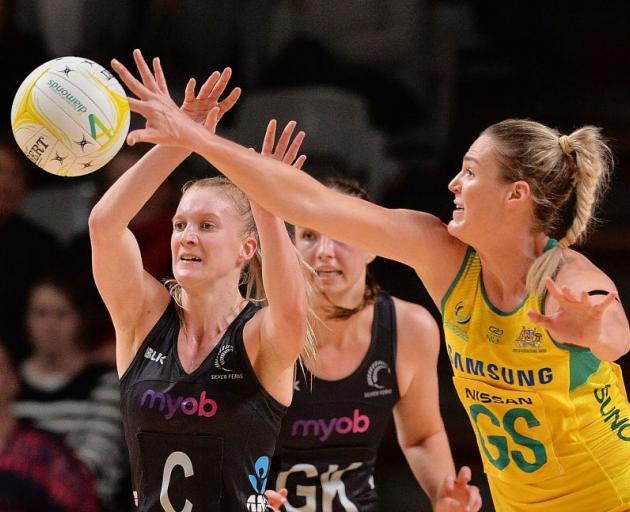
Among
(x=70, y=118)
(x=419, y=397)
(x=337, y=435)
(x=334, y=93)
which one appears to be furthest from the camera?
(x=334, y=93)

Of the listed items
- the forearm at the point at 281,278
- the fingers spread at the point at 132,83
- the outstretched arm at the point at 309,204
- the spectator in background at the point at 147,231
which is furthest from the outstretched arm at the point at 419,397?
the spectator in background at the point at 147,231

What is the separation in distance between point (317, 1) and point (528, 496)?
420 cm

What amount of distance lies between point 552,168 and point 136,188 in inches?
44.7

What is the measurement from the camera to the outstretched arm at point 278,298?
2.82 meters

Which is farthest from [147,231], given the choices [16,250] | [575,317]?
[575,317]

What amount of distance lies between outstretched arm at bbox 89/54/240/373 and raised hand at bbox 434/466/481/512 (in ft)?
3.46

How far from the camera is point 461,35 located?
654 centimetres

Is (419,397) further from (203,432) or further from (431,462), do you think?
(203,432)

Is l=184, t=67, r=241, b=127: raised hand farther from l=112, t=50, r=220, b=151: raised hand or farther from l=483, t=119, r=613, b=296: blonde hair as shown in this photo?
l=483, t=119, r=613, b=296: blonde hair

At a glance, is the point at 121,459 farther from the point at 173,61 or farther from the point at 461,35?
the point at 461,35

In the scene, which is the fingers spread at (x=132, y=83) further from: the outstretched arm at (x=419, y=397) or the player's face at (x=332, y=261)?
Answer: the outstretched arm at (x=419, y=397)

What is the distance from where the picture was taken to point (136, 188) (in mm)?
2859

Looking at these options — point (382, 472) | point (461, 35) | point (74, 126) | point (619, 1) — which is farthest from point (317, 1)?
point (74, 126)

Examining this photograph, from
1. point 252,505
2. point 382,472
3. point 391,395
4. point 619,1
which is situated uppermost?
point 619,1
